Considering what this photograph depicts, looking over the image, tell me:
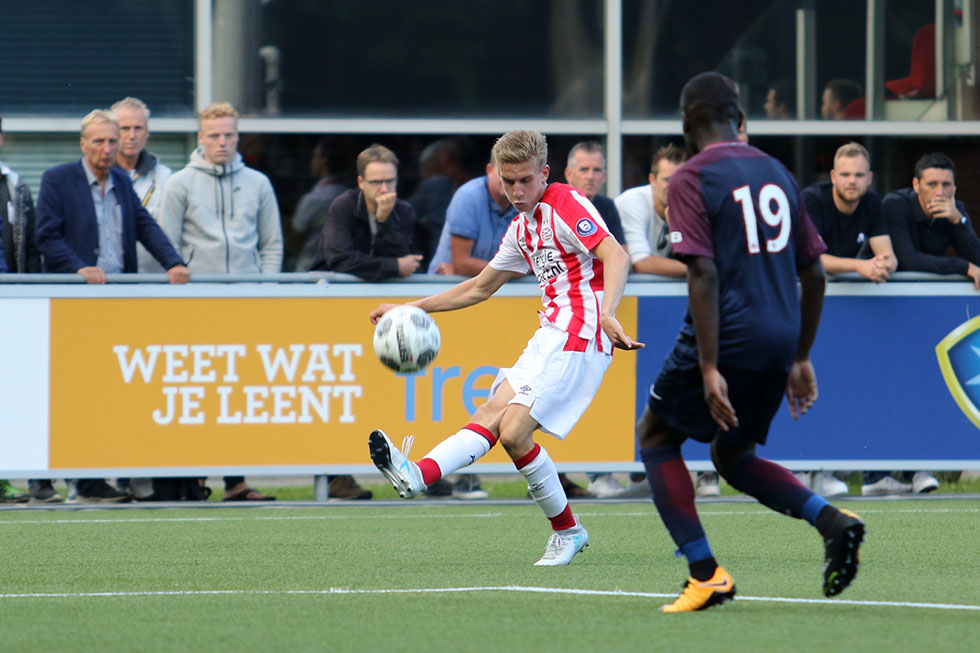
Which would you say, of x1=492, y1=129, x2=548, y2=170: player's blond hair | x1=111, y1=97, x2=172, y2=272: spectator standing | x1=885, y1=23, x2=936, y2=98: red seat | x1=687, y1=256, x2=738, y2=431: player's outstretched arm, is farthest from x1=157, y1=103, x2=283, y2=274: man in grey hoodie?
x1=885, y1=23, x2=936, y2=98: red seat

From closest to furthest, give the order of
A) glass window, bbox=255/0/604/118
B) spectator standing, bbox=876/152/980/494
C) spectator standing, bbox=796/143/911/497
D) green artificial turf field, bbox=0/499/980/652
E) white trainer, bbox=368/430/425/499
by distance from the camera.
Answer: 1. green artificial turf field, bbox=0/499/980/652
2. white trainer, bbox=368/430/425/499
3. spectator standing, bbox=796/143/911/497
4. spectator standing, bbox=876/152/980/494
5. glass window, bbox=255/0/604/118

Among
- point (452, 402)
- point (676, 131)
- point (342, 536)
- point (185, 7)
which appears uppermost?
point (185, 7)

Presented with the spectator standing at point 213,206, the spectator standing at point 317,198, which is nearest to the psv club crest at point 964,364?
the spectator standing at point 213,206

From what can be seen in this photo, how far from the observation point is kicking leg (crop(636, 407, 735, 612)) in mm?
5500

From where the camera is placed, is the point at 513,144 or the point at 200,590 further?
the point at 513,144

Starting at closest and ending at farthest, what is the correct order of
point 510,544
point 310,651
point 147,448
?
1. point 310,651
2. point 510,544
3. point 147,448

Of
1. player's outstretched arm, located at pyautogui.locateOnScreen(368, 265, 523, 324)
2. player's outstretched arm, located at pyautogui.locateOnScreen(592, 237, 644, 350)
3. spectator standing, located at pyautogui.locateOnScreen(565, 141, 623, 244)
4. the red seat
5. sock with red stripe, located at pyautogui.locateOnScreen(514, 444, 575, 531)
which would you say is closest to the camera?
player's outstretched arm, located at pyautogui.locateOnScreen(592, 237, 644, 350)

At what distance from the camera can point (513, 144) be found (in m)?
6.98

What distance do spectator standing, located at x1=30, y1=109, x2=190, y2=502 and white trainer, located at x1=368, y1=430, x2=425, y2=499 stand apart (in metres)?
3.76

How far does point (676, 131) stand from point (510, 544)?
690 centimetres

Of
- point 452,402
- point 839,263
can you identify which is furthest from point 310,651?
point 839,263

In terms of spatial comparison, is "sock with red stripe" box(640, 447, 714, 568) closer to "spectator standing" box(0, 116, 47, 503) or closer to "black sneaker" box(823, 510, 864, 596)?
"black sneaker" box(823, 510, 864, 596)

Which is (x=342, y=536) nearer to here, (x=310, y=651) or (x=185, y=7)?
(x=310, y=651)

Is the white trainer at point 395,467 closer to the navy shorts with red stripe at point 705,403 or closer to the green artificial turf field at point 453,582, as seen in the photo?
the green artificial turf field at point 453,582
